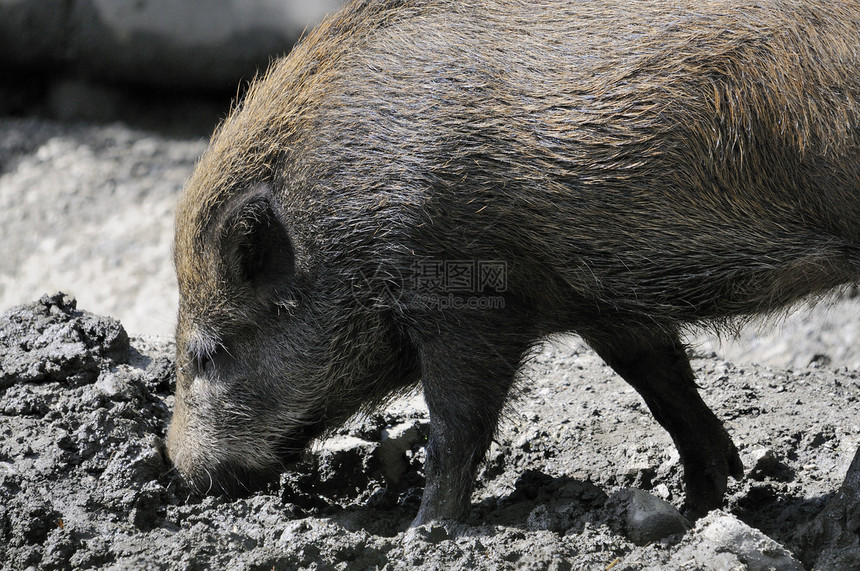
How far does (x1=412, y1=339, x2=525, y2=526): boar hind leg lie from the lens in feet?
10.8

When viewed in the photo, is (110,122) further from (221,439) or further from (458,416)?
(458,416)

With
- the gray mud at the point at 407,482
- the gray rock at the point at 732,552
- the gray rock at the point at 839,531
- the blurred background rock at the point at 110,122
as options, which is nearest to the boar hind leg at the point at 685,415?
the gray mud at the point at 407,482

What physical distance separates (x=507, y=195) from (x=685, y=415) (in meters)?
1.34

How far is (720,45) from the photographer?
9.94ft

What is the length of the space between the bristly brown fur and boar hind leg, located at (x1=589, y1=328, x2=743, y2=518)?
0.02 metres

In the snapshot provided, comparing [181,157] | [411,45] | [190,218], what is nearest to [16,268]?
[181,157]

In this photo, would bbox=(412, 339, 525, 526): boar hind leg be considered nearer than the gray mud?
No

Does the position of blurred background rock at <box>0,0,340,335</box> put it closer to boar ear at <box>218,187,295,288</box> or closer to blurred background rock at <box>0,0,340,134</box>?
blurred background rock at <box>0,0,340,134</box>

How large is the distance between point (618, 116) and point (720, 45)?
383 mm

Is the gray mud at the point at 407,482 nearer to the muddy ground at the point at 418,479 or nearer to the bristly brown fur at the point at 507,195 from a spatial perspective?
the muddy ground at the point at 418,479

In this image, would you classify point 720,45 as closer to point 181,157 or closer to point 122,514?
point 122,514

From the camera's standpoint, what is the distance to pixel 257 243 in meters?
3.55

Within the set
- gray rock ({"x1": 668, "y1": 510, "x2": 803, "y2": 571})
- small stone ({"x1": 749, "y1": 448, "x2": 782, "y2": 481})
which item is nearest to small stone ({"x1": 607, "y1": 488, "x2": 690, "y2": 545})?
gray rock ({"x1": 668, "y1": 510, "x2": 803, "y2": 571})

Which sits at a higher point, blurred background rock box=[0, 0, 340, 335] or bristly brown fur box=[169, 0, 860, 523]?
blurred background rock box=[0, 0, 340, 335]
